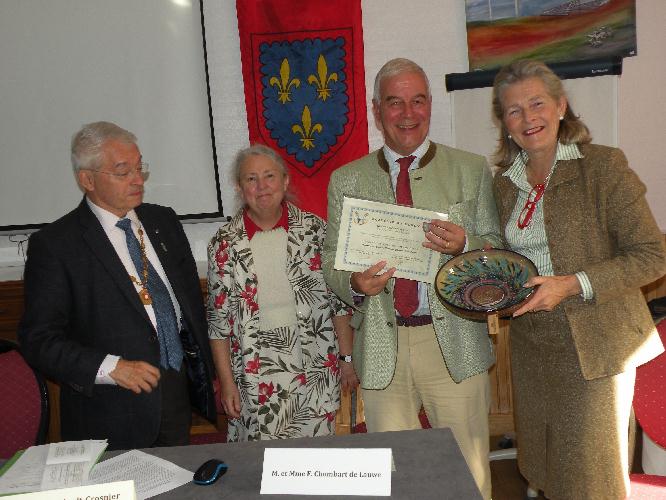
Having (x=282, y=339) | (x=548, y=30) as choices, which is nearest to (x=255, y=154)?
(x=282, y=339)

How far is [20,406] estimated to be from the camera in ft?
8.00

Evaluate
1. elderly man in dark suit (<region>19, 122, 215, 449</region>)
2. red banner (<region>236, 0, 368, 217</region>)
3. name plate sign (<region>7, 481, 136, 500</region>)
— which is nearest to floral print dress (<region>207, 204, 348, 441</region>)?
elderly man in dark suit (<region>19, 122, 215, 449</region>)

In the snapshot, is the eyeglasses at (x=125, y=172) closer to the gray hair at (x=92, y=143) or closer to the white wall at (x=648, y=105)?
the gray hair at (x=92, y=143)

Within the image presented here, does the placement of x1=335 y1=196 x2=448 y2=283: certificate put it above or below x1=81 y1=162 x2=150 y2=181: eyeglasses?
below

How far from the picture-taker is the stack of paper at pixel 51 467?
65.0 inches

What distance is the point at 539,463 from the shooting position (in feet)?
7.72

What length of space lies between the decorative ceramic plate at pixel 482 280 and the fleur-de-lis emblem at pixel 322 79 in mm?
2345

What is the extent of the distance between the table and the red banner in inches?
105

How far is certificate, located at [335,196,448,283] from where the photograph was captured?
87.7 inches

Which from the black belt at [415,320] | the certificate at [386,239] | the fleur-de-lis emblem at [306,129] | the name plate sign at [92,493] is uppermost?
the fleur-de-lis emblem at [306,129]

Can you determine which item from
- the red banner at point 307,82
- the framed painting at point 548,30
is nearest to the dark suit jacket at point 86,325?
the red banner at point 307,82

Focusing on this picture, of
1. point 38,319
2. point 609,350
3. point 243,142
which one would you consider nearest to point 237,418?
point 38,319

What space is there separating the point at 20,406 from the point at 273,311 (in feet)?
3.28

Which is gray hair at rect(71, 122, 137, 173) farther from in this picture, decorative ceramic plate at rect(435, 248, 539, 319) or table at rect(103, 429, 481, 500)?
decorative ceramic plate at rect(435, 248, 539, 319)
